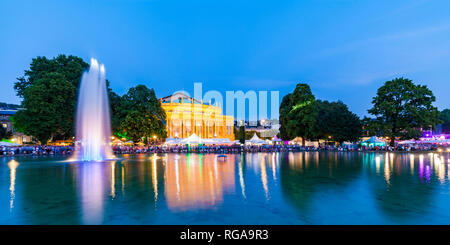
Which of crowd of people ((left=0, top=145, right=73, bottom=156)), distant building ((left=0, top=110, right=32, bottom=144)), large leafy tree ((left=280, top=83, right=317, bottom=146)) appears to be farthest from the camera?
distant building ((left=0, top=110, right=32, bottom=144))

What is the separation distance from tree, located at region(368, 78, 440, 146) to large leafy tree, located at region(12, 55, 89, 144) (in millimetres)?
51156

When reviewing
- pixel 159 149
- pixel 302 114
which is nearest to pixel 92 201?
pixel 159 149

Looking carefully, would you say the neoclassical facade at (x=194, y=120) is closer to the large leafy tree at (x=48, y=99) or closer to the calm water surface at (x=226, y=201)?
the large leafy tree at (x=48, y=99)

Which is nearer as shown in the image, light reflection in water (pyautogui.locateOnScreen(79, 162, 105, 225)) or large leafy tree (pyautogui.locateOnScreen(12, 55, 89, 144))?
light reflection in water (pyautogui.locateOnScreen(79, 162, 105, 225))

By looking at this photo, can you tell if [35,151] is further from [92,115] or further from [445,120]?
[445,120]

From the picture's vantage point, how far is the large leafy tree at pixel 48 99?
122 feet

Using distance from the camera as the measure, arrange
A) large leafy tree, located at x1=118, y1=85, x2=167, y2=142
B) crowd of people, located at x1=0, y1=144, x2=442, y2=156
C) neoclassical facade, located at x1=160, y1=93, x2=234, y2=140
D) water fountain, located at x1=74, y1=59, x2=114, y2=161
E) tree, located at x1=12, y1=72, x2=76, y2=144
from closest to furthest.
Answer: water fountain, located at x1=74, y1=59, x2=114, y2=161, tree, located at x1=12, y1=72, x2=76, y2=144, crowd of people, located at x1=0, y1=144, x2=442, y2=156, large leafy tree, located at x1=118, y1=85, x2=167, y2=142, neoclassical facade, located at x1=160, y1=93, x2=234, y2=140

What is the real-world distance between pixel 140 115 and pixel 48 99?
12946 millimetres

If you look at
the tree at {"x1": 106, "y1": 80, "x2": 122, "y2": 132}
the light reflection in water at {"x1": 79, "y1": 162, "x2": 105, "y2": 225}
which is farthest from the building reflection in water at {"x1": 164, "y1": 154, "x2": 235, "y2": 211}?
the tree at {"x1": 106, "y1": 80, "x2": 122, "y2": 132}

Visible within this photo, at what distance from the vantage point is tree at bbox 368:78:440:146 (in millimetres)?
46688

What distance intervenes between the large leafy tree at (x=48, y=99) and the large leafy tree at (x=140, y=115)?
7492 millimetres

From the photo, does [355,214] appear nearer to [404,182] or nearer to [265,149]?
[404,182]

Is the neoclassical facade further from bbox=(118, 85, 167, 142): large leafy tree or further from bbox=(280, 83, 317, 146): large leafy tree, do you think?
bbox=(118, 85, 167, 142): large leafy tree
